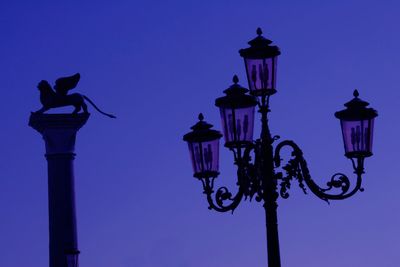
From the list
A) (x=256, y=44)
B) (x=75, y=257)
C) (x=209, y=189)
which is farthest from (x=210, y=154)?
(x=75, y=257)

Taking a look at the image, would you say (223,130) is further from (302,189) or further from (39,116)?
(39,116)

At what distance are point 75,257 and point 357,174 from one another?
17204 millimetres

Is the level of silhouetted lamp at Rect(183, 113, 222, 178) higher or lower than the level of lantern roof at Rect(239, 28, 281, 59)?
lower

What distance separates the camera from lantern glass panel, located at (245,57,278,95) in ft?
52.8

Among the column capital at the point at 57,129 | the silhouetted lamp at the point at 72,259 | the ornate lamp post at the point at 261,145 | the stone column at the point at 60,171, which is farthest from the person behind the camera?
the column capital at the point at 57,129

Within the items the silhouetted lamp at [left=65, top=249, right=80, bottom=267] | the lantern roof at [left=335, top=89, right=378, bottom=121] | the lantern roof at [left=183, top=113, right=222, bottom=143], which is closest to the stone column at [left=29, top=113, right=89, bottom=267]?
the silhouetted lamp at [left=65, top=249, right=80, bottom=267]

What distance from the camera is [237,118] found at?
16.0 metres

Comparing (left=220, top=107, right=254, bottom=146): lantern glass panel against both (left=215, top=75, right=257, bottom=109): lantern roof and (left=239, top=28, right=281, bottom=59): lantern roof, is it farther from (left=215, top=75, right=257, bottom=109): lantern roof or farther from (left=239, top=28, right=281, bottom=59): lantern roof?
(left=239, top=28, right=281, bottom=59): lantern roof

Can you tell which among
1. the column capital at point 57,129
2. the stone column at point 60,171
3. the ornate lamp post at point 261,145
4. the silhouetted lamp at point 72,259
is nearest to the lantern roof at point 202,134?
the ornate lamp post at point 261,145

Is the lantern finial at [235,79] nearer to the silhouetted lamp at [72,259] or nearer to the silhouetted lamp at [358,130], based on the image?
the silhouetted lamp at [358,130]

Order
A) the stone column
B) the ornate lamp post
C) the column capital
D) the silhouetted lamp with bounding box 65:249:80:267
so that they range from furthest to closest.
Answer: the column capital, the stone column, the silhouetted lamp with bounding box 65:249:80:267, the ornate lamp post

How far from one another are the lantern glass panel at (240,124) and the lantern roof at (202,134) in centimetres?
50

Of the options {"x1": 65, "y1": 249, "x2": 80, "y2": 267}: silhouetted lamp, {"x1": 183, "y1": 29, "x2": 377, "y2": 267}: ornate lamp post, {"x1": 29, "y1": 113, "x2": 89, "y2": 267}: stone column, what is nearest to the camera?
{"x1": 183, "y1": 29, "x2": 377, "y2": 267}: ornate lamp post

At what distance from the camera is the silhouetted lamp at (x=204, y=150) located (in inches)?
647
